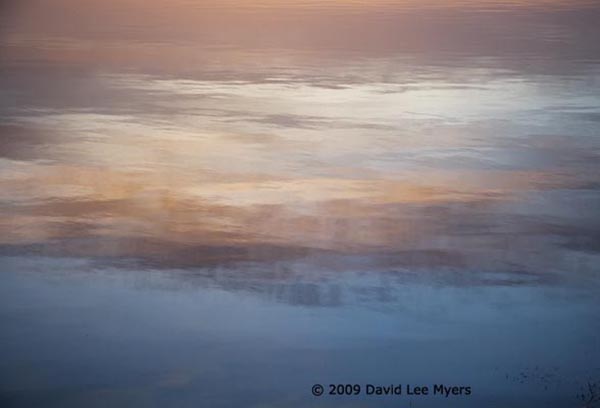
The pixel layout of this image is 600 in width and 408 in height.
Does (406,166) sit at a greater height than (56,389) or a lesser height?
greater

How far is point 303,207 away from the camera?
3947 mm

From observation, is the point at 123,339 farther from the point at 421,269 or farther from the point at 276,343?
the point at 421,269

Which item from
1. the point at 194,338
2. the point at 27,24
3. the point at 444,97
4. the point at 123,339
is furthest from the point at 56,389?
the point at 444,97

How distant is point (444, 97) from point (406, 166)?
30 centimetres

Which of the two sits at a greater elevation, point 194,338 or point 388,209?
point 388,209

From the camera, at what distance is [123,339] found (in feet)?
12.9

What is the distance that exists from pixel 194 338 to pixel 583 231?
4.97 ft

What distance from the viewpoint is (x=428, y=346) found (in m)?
3.92

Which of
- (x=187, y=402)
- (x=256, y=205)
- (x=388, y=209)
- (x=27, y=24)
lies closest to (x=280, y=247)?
(x=256, y=205)

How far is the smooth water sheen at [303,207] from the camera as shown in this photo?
392 centimetres

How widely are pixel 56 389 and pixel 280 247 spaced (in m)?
0.99

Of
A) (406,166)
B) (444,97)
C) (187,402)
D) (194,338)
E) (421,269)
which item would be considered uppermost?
(444,97)

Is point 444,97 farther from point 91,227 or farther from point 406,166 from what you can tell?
point 91,227

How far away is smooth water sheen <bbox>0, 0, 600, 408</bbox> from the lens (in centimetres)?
392
